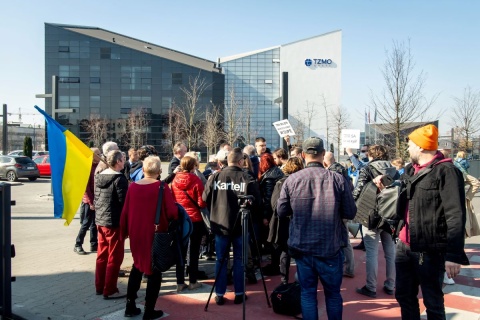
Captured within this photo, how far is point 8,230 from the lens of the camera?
4.51m

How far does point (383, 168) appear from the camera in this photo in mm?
5395

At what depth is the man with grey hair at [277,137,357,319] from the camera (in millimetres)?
3721

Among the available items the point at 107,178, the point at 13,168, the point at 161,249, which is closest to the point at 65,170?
the point at 107,178

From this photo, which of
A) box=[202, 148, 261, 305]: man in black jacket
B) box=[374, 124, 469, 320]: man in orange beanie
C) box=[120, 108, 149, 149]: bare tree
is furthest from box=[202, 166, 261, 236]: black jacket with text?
box=[120, 108, 149, 149]: bare tree

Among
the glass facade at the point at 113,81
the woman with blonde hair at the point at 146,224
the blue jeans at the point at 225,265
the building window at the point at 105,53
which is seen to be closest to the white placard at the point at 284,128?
the blue jeans at the point at 225,265

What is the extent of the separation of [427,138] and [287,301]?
2587mm

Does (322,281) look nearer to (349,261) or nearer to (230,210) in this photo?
(230,210)

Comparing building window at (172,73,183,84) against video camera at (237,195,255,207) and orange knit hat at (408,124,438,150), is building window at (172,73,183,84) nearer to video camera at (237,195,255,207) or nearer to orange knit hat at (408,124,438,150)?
video camera at (237,195,255,207)

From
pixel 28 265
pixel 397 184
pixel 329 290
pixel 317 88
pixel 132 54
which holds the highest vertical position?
pixel 132 54

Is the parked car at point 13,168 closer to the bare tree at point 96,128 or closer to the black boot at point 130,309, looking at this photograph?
the black boot at point 130,309

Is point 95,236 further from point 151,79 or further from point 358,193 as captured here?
point 151,79

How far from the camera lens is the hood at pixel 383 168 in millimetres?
5289

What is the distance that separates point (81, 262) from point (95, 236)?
92 centimetres

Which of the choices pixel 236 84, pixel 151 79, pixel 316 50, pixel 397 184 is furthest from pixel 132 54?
pixel 397 184
